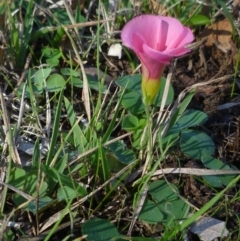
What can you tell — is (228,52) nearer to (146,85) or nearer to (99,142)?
(146,85)

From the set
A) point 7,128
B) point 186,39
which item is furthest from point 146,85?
point 7,128

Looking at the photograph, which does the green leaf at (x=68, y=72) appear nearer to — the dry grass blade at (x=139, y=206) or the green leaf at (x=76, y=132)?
the green leaf at (x=76, y=132)

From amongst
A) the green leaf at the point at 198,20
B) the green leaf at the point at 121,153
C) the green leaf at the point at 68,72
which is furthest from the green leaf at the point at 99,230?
the green leaf at the point at 198,20

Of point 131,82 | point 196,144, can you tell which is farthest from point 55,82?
point 196,144

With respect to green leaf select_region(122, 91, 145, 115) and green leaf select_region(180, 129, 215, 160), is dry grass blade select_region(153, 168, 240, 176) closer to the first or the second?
green leaf select_region(180, 129, 215, 160)

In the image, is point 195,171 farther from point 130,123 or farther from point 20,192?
point 20,192

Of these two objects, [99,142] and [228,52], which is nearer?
[99,142]
